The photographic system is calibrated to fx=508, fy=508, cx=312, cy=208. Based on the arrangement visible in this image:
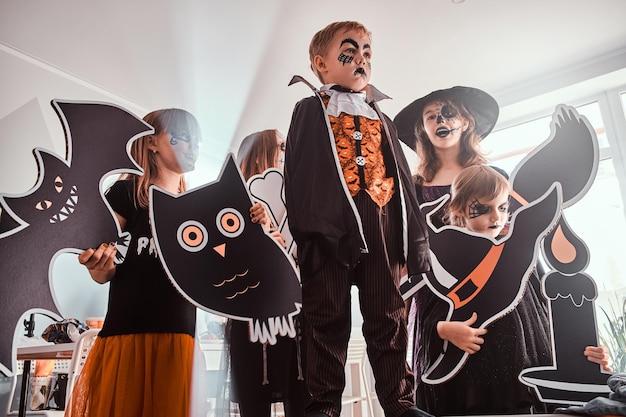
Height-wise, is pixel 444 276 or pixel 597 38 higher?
pixel 597 38

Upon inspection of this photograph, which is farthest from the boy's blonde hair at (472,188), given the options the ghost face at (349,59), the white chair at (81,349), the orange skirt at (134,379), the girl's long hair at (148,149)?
the white chair at (81,349)

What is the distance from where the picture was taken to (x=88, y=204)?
1426 millimetres

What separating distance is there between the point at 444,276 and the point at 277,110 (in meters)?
0.84

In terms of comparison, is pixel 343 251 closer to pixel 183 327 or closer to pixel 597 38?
pixel 183 327

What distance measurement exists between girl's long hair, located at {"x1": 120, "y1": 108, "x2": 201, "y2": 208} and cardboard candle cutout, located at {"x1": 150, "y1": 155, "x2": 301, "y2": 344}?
53mm

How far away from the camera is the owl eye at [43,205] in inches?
54.6

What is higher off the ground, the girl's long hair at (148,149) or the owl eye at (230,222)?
the girl's long hair at (148,149)

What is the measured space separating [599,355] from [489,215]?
0.55 metres

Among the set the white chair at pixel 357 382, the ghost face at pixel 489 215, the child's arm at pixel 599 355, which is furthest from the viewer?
the white chair at pixel 357 382

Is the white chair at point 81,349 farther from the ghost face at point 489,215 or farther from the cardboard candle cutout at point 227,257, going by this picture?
the ghost face at point 489,215

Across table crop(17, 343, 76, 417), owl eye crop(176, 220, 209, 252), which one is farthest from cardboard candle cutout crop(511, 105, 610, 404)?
table crop(17, 343, 76, 417)

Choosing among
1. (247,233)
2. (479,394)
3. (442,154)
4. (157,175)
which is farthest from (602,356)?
(157,175)

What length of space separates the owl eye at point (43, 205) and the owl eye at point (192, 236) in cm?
35

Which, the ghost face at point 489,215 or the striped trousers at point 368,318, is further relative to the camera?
the ghost face at point 489,215
